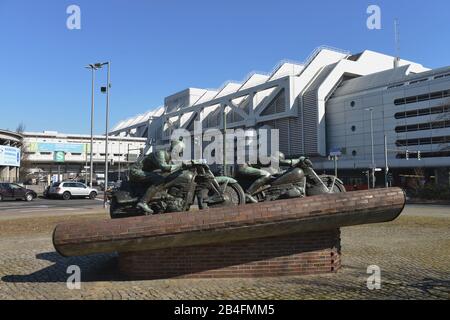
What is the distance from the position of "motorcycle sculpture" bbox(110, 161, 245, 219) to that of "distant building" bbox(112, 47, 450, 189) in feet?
153

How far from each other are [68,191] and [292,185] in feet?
104

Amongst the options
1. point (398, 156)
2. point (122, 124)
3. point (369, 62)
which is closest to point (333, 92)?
point (369, 62)

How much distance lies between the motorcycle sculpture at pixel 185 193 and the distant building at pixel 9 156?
158 feet

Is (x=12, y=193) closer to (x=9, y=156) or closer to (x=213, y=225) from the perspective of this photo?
(x=9, y=156)

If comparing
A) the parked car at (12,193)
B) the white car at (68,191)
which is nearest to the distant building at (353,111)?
the white car at (68,191)

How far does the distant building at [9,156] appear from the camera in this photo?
50.9m

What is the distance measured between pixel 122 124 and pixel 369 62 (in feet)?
310

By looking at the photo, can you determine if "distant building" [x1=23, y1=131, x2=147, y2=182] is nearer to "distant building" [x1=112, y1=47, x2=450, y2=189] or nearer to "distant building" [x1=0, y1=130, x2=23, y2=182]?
"distant building" [x1=112, y1=47, x2=450, y2=189]

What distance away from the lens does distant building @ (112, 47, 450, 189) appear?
194 ft

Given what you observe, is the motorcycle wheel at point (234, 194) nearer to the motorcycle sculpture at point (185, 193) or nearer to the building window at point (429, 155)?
the motorcycle sculpture at point (185, 193)

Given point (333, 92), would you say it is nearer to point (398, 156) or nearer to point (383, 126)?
point (383, 126)

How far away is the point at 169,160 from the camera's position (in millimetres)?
8109

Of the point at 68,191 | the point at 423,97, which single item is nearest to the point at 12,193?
the point at 68,191

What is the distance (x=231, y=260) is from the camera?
6.69 metres
